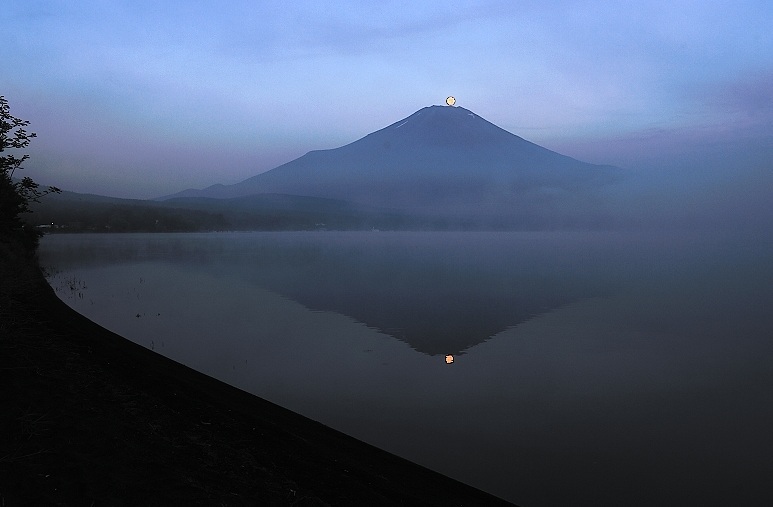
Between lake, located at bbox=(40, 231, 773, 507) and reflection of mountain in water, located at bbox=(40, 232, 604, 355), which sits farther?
reflection of mountain in water, located at bbox=(40, 232, 604, 355)

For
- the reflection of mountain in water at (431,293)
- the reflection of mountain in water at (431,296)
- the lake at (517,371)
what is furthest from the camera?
the reflection of mountain in water at (431,293)

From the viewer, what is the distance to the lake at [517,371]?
10133 mm

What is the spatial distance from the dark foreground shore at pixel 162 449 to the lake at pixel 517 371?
80.2 inches

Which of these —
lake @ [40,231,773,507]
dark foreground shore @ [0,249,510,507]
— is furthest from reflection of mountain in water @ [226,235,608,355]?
dark foreground shore @ [0,249,510,507]

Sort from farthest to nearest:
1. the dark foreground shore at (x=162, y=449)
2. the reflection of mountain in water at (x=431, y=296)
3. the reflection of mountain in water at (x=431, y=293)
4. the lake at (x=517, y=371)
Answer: the reflection of mountain in water at (x=431, y=293) < the reflection of mountain in water at (x=431, y=296) < the lake at (x=517, y=371) < the dark foreground shore at (x=162, y=449)

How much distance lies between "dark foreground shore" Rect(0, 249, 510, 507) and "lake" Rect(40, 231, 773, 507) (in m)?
2.04

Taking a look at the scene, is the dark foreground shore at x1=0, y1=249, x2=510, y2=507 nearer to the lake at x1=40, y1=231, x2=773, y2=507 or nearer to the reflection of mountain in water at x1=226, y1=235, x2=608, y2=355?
the lake at x1=40, y1=231, x2=773, y2=507

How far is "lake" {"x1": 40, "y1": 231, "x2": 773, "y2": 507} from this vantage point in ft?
33.2

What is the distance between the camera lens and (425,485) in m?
8.33

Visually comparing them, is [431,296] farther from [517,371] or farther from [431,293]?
[517,371]

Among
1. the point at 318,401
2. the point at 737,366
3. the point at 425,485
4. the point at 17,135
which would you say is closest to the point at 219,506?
the point at 425,485

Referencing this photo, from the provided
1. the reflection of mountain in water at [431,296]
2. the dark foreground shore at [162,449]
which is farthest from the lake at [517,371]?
the dark foreground shore at [162,449]

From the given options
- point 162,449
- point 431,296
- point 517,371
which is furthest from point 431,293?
point 162,449

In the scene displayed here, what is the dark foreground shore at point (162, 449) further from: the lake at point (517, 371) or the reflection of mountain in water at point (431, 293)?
the reflection of mountain in water at point (431, 293)
